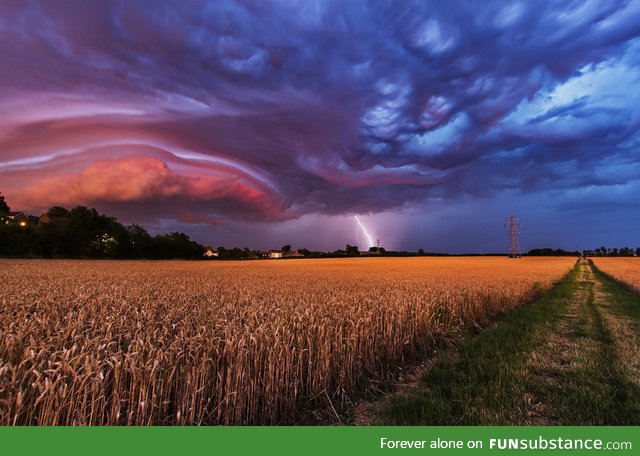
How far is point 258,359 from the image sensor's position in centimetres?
545

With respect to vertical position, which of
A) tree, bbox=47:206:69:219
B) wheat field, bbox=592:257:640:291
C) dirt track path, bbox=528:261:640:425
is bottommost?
dirt track path, bbox=528:261:640:425

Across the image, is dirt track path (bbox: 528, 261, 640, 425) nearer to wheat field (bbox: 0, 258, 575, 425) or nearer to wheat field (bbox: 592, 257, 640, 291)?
wheat field (bbox: 0, 258, 575, 425)

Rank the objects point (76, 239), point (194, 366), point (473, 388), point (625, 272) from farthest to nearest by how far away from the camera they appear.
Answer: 1. point (76, 239)
2. point (625, 272)
3. point (473, 388)
4. point (194, 366)

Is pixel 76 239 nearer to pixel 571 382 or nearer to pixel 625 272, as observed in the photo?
pixel 571 382

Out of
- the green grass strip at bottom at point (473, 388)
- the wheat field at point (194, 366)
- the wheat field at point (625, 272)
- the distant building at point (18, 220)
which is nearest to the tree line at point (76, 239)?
the distant building at point (18, 220)

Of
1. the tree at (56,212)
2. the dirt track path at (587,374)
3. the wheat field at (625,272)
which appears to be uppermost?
the tree at (56,212)

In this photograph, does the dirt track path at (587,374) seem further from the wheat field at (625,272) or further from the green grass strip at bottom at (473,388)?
the wheat field at (625,272)

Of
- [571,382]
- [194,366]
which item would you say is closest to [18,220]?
[194,366]

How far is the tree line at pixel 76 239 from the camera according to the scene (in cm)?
7669

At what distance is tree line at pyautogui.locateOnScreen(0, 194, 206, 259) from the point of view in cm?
7669

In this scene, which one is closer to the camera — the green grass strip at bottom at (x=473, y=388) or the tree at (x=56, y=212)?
the green grass strip at bottom at (x=473, y=388)

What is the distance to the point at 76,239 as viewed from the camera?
3492 inches

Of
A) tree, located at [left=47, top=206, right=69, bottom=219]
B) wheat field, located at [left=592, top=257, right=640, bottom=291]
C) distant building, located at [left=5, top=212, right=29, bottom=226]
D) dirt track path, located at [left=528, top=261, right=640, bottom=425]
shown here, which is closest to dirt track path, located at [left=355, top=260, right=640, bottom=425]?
dirt track path, located at [left=528, top=261, right=640, bottom=425]
